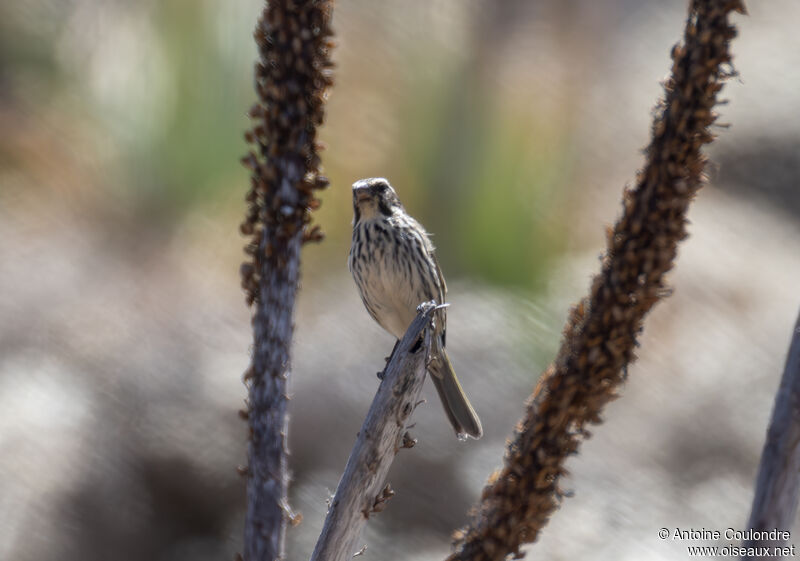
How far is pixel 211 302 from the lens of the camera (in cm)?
761

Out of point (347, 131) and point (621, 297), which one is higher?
point (347, 131)

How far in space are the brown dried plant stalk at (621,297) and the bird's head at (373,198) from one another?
5.48ft

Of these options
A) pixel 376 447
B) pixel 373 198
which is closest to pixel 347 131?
pixel 373 198

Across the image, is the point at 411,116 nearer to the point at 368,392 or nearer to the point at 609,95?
the point at 368,392

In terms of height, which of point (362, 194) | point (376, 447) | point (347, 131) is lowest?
point (376, 447)

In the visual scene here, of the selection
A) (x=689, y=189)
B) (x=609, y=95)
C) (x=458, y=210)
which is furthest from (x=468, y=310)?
(x=689, y=189)

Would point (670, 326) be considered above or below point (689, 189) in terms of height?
above

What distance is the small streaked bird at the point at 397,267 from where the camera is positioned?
4469mm

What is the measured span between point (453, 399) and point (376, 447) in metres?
1.56

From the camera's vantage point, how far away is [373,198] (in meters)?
4.51

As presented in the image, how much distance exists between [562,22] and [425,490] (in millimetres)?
4396

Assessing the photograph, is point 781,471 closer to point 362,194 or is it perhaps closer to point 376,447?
point 376,447

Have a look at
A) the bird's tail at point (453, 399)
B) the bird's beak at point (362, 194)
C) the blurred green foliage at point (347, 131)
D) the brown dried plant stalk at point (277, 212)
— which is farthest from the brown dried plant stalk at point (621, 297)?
the blurred green foliage at point (347, 131)

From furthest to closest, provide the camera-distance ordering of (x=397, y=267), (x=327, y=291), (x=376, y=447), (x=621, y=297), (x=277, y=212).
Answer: (x=327, y=291), (x=397, y=267), (x=277, y=212), (x=376, y=447), (x=621, y=297)
